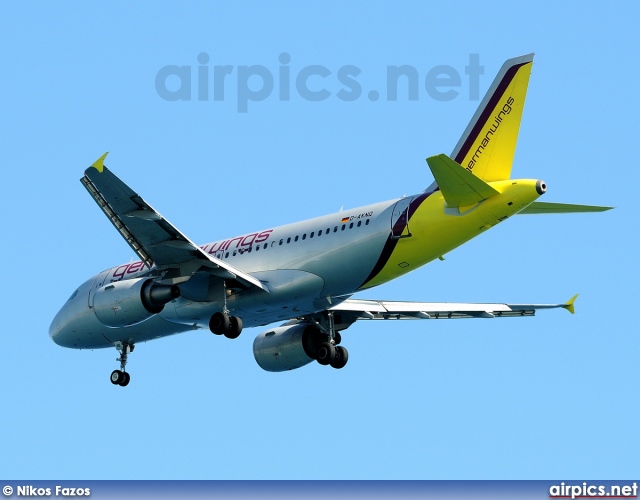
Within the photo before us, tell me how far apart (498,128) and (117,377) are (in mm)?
17462

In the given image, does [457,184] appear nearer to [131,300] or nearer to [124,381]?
[131,300]

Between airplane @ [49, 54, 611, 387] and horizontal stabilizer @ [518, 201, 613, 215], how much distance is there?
4 cm

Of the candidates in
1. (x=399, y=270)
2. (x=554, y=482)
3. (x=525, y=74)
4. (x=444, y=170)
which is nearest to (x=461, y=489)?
(x=554, y=482)

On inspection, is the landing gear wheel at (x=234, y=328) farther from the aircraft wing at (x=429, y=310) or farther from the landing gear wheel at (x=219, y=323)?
the aircraft wing at (x=429, y=310)

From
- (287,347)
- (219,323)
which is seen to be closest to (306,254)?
(219,323)

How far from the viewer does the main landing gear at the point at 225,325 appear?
42.8 meters

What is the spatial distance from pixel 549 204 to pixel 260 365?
14.5m

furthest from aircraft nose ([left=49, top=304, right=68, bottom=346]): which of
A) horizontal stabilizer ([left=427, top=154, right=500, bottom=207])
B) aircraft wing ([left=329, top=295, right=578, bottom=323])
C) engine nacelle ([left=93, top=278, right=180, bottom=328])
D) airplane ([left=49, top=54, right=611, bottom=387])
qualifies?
horizontal stabilizer ([left=427, top=154, right=500, bottom=207])

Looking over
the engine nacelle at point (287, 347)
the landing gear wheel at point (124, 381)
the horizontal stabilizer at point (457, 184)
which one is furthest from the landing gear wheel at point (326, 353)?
the horizontal stabilizer at point (457, 184)

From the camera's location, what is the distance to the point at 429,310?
4981 cm

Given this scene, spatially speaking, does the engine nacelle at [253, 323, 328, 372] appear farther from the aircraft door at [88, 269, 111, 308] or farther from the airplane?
the aircraft door at [88, 269, 111, 308]

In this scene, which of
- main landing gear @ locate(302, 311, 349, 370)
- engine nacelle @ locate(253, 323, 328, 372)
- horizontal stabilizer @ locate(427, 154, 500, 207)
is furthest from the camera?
engine nacelle @ locate(253, 323, 328, 372)

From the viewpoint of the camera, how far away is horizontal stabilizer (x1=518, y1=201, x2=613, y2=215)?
3966 centimetres

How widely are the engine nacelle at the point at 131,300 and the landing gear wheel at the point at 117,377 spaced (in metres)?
5.18
